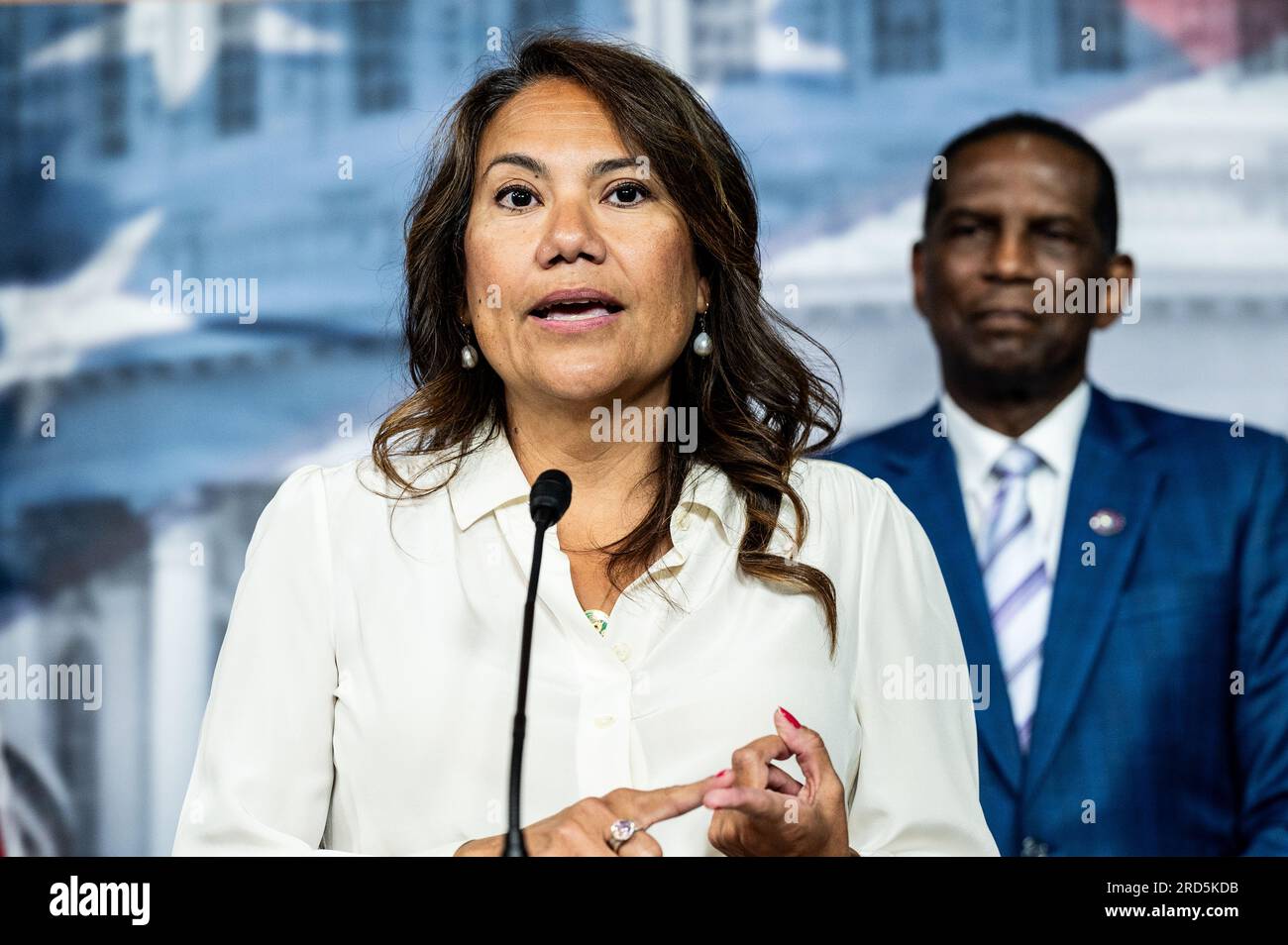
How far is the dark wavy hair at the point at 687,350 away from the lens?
6.84ft

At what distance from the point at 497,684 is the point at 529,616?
0.25 m

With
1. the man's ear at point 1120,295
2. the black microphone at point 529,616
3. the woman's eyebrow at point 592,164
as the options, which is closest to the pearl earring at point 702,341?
the woman's eyebrow at point 592,164

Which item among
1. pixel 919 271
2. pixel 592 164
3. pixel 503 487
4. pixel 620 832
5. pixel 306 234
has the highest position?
pixel 306 234

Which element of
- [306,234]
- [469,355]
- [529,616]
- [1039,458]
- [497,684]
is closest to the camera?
[529,616]

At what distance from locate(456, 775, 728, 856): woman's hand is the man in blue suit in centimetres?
117

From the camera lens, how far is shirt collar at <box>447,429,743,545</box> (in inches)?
80.3

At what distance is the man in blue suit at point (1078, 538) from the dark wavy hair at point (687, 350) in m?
0.80

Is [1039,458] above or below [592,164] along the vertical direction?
below

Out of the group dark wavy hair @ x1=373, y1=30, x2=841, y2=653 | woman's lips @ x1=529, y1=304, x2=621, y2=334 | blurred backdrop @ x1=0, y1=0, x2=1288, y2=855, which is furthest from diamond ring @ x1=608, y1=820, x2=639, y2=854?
blurred backdrop @ x1=0, y1=0, x2=1288, y2=855

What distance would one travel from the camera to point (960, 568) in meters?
2.86

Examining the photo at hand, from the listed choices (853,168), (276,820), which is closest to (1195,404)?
(853,168)

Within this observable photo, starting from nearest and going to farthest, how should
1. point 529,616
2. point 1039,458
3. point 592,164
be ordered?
point 529,616, point 592,164, point 1039,458

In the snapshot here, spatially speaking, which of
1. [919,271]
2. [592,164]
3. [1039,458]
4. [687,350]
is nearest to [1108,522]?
[1039,458]

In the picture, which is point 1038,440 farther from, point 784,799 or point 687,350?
point 784,799
